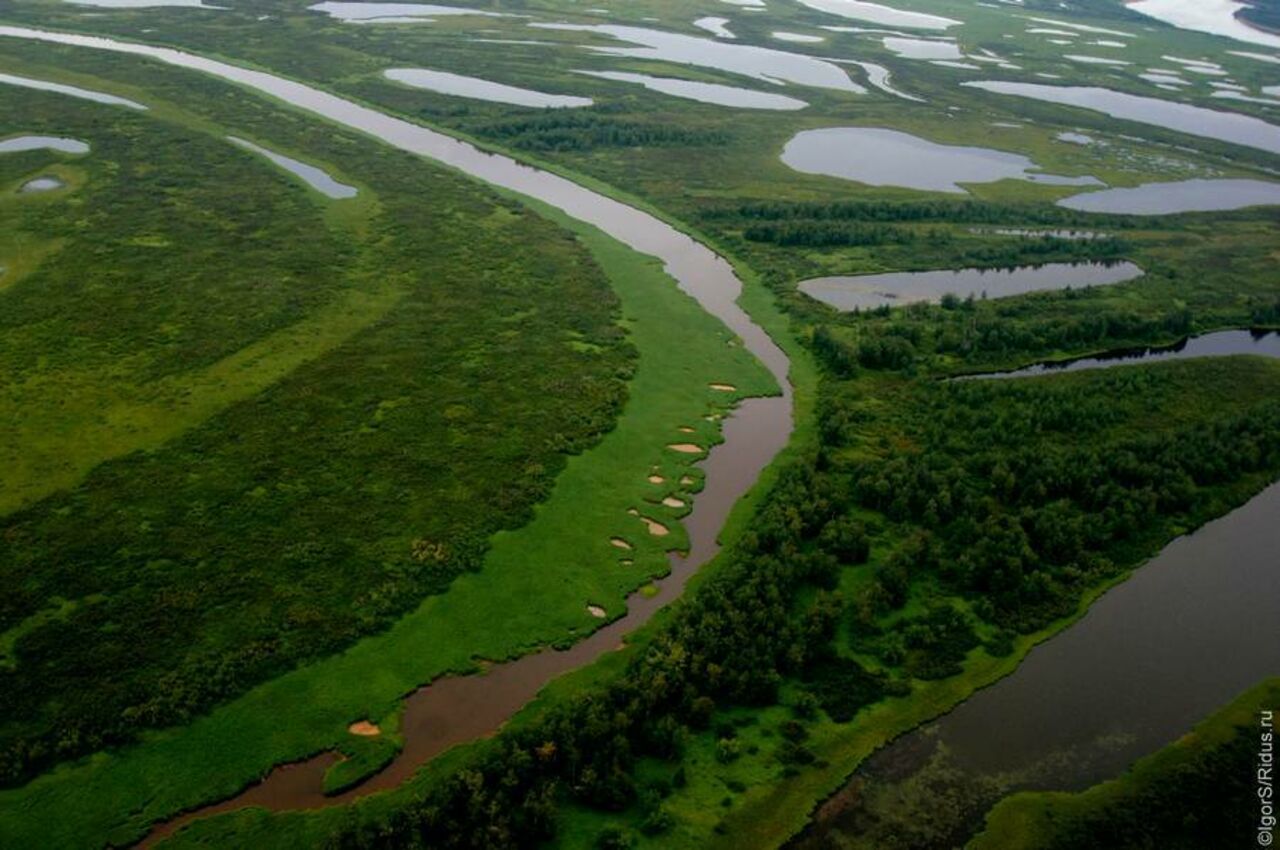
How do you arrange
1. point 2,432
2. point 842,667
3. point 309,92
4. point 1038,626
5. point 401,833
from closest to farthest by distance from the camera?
1. point 401,833
2. point 842,667
3. point 1038,626
4. point 2,432
5. point 309,92

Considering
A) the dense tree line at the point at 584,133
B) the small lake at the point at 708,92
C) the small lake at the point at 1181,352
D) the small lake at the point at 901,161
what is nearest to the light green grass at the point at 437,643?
the small lake at the point at 1181,352

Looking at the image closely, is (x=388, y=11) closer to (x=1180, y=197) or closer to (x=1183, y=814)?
(x=1180, y=197)

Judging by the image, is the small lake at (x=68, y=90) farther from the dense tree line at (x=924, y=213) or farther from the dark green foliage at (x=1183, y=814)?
the dark green foliage at (x=1183, y=814)

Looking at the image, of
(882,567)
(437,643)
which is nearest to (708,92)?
(882,567)

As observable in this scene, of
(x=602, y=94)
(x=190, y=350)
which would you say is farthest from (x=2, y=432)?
(x=602, y=94)

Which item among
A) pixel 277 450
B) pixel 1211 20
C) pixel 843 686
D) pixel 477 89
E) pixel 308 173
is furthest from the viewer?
pixel 1211 20

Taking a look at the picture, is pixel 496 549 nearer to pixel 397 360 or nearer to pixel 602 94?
pixel 397 360
